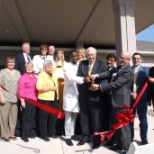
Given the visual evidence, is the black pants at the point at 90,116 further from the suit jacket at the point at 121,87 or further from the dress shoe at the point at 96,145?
the suit jacket at the point at 121,87

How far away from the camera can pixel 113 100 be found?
13.3 feet

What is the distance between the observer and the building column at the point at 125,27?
21.2 feet

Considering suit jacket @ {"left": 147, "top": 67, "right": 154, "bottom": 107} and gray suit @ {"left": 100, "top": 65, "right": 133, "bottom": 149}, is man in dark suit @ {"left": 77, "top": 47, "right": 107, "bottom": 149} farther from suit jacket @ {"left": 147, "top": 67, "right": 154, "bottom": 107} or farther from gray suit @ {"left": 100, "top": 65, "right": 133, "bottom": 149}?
suit jacket @ {"left": 147, "top": 67, "right": 154, "bottom": 107}

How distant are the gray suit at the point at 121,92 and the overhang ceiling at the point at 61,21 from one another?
4630mm

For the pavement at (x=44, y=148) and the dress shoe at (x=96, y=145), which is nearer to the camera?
the pavement at (x=44, y=148)

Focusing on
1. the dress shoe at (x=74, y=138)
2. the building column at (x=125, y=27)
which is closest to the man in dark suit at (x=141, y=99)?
the dress shoe at (x=74, y=138)

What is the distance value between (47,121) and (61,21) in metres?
6.39

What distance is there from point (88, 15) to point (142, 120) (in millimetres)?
6072

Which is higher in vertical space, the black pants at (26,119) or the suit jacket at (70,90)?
the suit jacket at (70,90)

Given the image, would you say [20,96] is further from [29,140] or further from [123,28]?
[123,28]

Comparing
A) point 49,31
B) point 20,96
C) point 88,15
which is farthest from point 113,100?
point 49,31

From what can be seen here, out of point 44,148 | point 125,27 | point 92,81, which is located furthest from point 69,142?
point 125,27

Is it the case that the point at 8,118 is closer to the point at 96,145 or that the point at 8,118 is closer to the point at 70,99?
the point at 70,99

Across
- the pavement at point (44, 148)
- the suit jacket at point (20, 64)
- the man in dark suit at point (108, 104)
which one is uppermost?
the suit jacket at point (20, 64)
